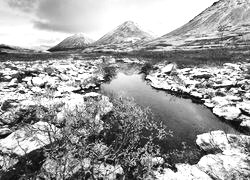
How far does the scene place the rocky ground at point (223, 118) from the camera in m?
7.02

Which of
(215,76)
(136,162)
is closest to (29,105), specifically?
(136,162)

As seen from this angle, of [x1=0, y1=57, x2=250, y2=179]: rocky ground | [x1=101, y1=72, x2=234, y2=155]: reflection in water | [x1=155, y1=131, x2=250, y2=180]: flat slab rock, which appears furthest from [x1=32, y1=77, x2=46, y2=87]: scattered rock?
[x1=155, y1=131, x2=250, y2=180]: flat slab rock

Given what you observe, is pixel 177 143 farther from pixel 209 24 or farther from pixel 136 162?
pixel 209 24

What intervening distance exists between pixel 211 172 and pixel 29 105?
34.9 ft

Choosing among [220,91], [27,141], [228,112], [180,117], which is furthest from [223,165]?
[220,91]

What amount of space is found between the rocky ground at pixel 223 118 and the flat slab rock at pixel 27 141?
17.8 ft

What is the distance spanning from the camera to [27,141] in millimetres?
7477

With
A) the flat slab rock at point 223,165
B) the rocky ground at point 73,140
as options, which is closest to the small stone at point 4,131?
the rocky ground at point 73,140

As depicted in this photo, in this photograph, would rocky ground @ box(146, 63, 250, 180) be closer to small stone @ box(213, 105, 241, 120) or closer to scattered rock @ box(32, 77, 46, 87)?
small stone @ box(213, 105, 241, 120)

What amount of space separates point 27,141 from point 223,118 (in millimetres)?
13110

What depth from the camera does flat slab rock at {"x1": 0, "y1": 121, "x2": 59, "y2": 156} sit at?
698 cm

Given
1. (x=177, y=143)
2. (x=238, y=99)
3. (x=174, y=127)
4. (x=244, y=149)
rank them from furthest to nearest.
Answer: (x=238, y=99) → (x=174, y=127) → (x=177, y=143) → (x=244, y=149)

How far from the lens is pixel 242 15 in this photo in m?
165

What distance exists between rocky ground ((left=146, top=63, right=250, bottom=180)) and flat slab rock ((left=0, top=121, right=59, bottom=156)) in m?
5.41
